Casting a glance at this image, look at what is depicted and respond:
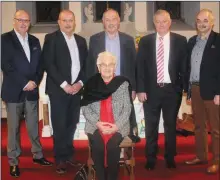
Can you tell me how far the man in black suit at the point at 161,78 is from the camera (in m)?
3.65

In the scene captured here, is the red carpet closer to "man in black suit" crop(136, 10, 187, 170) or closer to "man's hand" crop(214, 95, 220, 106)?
"man in black suit" crop(136, 10, 187, 170)

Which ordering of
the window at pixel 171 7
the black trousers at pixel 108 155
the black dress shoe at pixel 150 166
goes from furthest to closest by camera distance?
the window at pixel 171 7 < the black dress shoe at pixel 150 166 < the black trousers at pixel 108 155

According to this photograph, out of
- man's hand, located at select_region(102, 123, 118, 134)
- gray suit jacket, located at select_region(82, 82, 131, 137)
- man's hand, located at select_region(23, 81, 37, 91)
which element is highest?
man's hand, located at select_region(23, 81, 37, 91)

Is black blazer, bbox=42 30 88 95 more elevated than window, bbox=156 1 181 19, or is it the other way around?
window, bbox=156 1 181 19

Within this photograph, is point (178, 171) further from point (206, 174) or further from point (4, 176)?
point (4, 176)

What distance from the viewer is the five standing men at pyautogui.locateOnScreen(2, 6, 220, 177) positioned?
3650 mm

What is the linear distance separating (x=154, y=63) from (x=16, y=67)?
133 cm

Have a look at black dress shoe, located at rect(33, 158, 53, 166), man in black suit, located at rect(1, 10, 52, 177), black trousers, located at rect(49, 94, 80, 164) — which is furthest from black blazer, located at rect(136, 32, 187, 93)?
black dress shoe, located at rect(33, 158, 53, 166)

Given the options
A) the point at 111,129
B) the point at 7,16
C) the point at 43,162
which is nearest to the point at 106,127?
the point at 111,129

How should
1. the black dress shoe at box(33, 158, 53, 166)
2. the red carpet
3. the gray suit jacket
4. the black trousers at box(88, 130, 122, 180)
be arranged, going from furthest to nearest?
the black dress shoe at box(33, 158, 53, 166)
the red carpet
the gray suit jacket
the black trousers at box(88, 130, 122, 180)

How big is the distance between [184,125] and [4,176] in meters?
2.24

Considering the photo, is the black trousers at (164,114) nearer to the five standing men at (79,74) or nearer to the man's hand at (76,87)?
the five standing men at (79,74)

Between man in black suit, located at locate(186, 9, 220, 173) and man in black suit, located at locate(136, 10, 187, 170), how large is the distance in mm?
124

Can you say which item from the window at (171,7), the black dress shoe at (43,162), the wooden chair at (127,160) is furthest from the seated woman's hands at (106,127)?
the window at (171,7)
